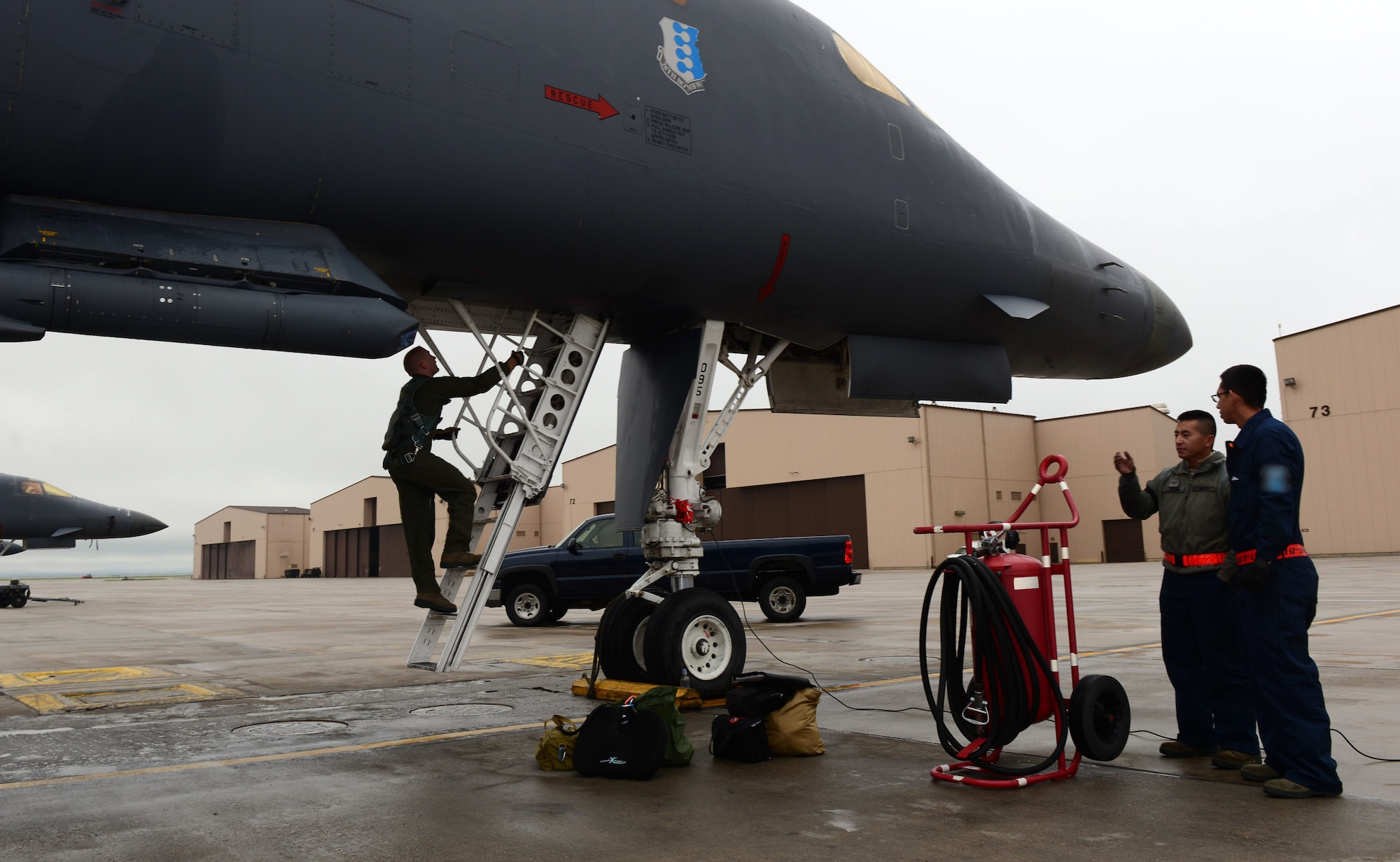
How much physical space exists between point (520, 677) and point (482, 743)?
11.5 ft

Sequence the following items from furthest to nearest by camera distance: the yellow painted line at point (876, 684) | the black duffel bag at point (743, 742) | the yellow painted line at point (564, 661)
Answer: the yellow painted line at point (564, 661) < the yellow painted line at point (876, 684) < the black duffel bag at point (743, 742)

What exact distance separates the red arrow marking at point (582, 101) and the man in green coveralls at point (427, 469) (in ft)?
6.21

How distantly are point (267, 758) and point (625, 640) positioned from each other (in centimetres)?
286

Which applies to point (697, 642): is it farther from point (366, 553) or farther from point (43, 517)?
point (366, 553)

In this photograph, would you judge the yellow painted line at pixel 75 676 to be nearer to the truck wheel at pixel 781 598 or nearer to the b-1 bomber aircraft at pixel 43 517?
the truck wheel at pixel 781 598

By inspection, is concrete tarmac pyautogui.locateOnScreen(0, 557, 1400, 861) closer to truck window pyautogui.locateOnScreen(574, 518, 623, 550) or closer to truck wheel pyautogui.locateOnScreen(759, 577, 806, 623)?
truck wheel pyautogui.locateOnScreen(759, 577, 806, 623)

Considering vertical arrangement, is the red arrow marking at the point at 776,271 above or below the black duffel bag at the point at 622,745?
above

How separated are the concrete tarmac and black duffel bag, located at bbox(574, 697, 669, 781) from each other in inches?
5.4

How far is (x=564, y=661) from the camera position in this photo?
36.1ft

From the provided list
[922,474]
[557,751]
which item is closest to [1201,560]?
[557,751]

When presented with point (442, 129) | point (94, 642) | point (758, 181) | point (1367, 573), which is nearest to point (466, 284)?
point (442, 129)

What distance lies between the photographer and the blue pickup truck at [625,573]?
17.3 meters

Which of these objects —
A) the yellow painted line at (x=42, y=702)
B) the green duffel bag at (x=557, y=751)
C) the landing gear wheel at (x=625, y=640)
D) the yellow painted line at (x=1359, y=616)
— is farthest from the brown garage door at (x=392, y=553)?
the green duffel bag at (x=557, y=751)

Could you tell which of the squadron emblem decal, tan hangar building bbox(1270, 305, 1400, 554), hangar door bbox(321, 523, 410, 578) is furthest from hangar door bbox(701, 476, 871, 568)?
the squadron emblem decal
